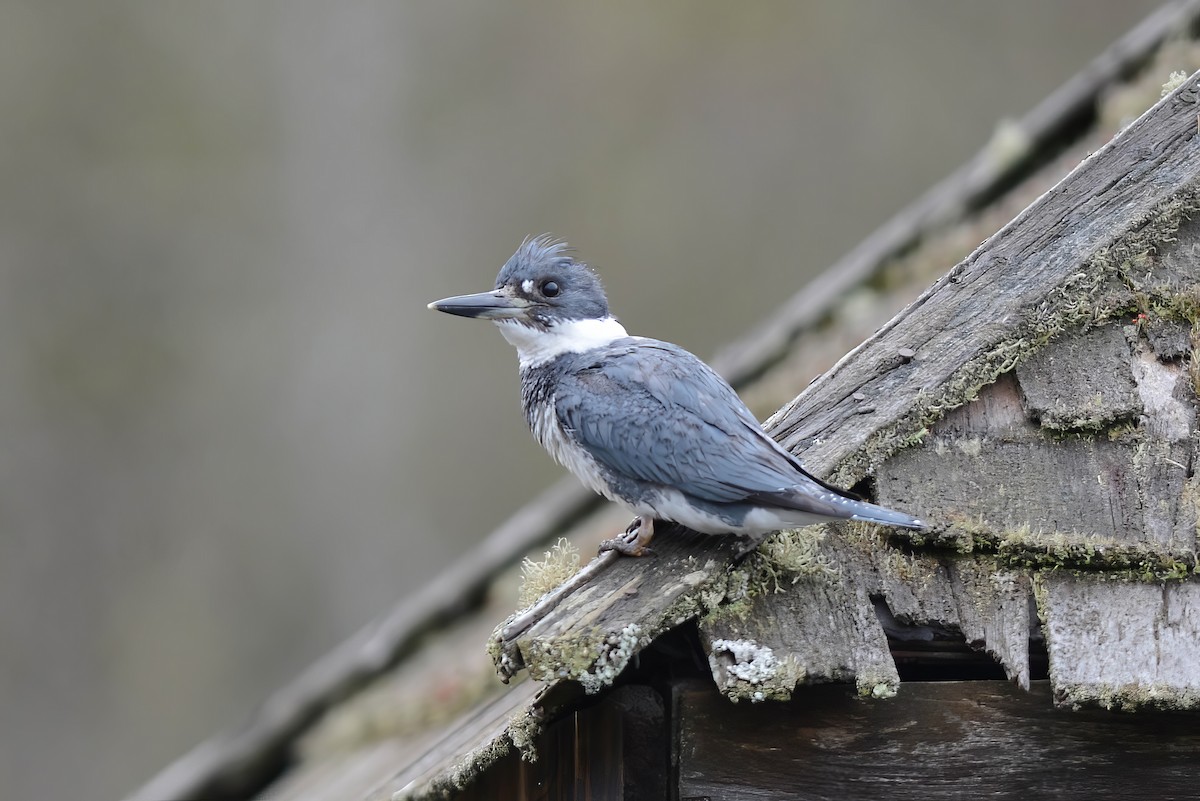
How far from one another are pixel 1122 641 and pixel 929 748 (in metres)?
0.49

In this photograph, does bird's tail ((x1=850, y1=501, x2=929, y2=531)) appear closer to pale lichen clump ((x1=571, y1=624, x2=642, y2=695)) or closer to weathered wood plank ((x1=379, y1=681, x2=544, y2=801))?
pale lichen clump ((x1=571, y1=624, x2=642, y2=695))

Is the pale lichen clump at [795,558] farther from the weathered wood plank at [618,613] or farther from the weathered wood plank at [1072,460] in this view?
the weathered wood plank at [1072,460]

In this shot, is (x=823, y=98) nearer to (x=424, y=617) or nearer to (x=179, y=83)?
(x=179, y=83)

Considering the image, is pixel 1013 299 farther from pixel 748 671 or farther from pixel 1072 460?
pixel 748 671

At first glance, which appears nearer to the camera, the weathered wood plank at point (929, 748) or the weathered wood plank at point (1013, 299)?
the weathered wood plank at point (929, 748)

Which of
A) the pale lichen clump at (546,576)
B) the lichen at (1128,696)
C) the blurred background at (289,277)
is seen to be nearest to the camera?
the lichen at (1128,696)

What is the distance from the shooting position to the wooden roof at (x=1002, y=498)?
116 inches

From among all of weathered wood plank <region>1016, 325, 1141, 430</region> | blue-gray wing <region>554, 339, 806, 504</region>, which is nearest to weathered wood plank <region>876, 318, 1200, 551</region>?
weathered wood plank <region>1016, 325, 1141, 430</region>

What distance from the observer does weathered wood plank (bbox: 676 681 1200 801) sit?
307 cm

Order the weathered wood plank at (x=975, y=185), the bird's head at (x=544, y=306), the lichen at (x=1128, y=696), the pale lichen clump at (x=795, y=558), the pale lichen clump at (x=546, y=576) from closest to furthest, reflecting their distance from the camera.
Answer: the lichen at (x=1128, y=696) → the pale lichen clump at (x=795, y=558) → the pale lichen clump at (x=546, y=576) → the bird's head at (x=544, y=306) → the weathered wood plank at (x=975, y=185)

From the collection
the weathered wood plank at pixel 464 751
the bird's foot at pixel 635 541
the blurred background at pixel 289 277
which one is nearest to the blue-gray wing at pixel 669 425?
the bird's foot at pixel 635 541

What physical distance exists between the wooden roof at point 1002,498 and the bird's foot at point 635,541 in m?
0.03

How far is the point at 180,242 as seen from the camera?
47.4 ft

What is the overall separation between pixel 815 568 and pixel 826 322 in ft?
14.5
